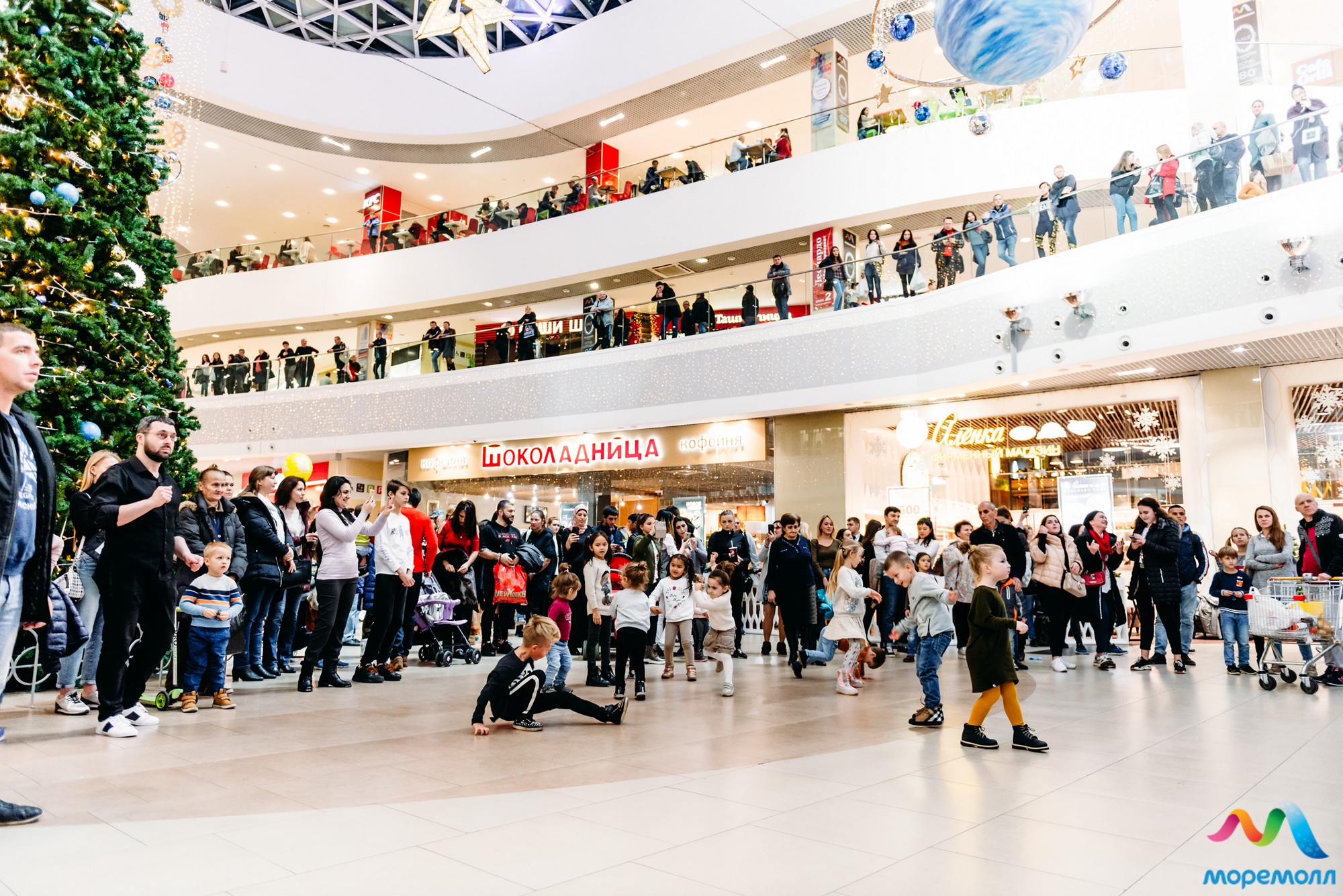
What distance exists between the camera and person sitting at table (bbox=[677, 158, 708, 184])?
1805 cm

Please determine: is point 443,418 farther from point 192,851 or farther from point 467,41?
point 192,851

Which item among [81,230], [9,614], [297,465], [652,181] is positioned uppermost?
[652,181]

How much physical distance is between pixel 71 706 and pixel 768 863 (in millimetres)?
4945

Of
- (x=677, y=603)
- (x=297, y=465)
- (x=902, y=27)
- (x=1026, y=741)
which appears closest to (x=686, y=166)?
(x=297, y=465)

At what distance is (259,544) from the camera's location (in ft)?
21.7

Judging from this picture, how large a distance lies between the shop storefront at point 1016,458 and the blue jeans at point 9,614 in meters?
13.3

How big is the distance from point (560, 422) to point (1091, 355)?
1058cm

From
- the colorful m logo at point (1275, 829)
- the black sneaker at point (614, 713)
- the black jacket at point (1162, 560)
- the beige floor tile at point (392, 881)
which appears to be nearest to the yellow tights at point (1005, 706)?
the colorful m logo at point (1275, 829)

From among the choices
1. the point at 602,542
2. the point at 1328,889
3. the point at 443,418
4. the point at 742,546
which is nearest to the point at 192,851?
the point at 1328,889

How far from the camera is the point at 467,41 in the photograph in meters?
15.5

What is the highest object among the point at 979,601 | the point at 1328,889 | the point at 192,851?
the point at 979,601

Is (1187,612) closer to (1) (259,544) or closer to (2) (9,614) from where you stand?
(1) (259,544)

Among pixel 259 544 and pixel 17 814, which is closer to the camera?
pixel 17 814

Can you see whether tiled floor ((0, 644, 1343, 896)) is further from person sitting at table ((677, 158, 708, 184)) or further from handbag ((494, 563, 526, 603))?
person sitting at table ((677, 158, 708, 184))
